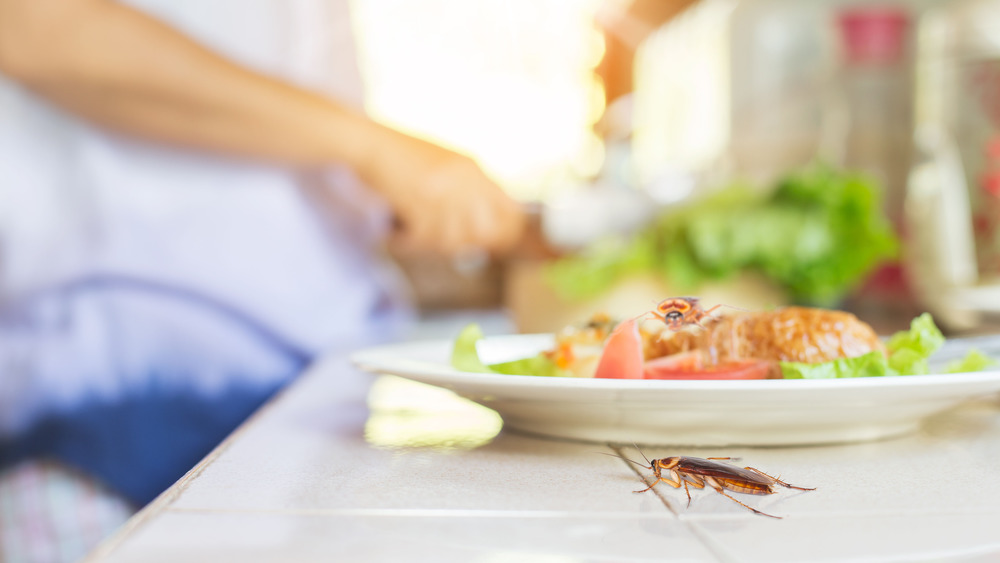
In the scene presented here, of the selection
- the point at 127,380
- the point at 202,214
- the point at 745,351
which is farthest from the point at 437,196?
the point at 745,351

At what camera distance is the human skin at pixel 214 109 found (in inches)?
36.1

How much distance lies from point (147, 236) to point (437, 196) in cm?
44

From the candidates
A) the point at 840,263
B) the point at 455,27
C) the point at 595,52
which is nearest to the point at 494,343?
the point at 840,263

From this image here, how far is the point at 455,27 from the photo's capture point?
9.98 feet

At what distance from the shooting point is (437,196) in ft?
4.12

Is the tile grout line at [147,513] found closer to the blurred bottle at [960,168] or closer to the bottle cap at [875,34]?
the blurred bottle at [960,168]

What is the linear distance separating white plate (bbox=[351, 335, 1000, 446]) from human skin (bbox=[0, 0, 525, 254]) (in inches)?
27.4

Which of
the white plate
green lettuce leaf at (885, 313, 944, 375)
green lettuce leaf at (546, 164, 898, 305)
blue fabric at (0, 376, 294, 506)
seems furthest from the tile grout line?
green lettuce leaf at (546, 164, 898, 305)

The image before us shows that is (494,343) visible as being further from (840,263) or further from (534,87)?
(534,87)

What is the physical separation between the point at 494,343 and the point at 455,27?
2624 mm

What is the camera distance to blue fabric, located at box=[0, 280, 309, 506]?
0.95 m

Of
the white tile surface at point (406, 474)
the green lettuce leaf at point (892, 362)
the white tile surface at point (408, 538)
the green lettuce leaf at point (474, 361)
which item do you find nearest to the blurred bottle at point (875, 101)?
the green lettuce leaf at point (892, 362)

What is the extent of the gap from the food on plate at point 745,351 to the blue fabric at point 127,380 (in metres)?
0.61

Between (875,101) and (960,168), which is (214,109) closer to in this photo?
(960,168)
